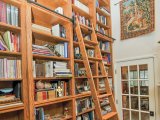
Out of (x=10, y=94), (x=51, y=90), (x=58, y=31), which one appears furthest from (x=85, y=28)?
(x=10, y=94)

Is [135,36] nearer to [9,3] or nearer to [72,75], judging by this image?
[72,75]

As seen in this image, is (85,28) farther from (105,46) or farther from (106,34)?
(106,34)

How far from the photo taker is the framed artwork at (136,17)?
3.33 meters

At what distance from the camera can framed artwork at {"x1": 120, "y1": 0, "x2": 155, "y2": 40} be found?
3.33 meters

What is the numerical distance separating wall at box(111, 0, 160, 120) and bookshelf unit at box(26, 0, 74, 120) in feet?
5.30

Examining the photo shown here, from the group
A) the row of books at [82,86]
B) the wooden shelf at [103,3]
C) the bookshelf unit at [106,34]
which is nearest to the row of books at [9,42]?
the row of books at [82,86]

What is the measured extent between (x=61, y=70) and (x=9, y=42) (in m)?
0.82

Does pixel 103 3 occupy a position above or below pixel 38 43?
above

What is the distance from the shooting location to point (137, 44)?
3568mm

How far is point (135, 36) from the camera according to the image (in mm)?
3582

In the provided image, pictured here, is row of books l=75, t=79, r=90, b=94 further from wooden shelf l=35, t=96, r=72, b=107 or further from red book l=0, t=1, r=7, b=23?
red book l=0, t=1, r=7, b=23

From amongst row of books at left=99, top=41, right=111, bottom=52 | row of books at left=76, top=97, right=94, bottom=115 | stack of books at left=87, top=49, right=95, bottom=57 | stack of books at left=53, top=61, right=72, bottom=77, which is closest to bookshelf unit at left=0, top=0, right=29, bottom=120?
stack of books at left=53, top=61, right=72, bottom=77

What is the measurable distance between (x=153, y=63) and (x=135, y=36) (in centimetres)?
69

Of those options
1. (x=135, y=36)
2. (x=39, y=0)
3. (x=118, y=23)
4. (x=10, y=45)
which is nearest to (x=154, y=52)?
(x=135, y=36)
